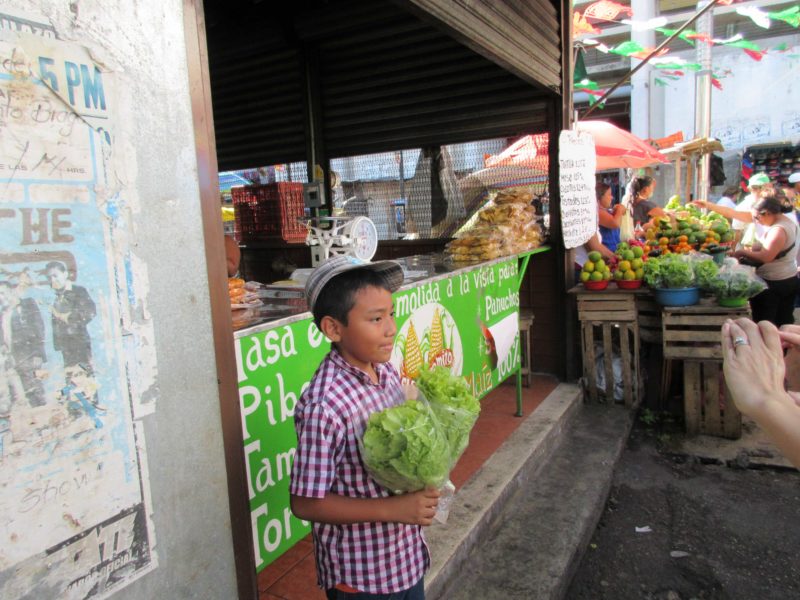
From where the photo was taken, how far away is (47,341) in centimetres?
123

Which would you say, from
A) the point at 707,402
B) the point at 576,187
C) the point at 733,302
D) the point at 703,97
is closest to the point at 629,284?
the point at 733,302

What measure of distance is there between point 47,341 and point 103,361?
0.47 ft

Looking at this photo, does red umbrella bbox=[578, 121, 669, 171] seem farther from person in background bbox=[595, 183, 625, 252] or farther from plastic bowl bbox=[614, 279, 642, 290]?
plastic bowl bbox=[614, 279, 642, 290]

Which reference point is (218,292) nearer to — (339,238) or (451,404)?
(451,404)

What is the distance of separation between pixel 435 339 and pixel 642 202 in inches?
241

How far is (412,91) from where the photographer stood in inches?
219

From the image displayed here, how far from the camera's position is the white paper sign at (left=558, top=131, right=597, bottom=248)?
207 inches

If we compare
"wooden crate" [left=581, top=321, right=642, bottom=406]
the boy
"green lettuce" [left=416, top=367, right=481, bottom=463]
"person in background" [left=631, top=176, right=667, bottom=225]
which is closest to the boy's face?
the boy

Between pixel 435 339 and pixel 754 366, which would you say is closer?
pixel 754 366

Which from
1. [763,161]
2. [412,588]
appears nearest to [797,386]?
[412,588]

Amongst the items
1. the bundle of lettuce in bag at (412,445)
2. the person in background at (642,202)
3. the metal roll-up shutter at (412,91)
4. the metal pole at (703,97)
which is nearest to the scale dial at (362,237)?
the bundle of lettuce in bag at (412,445)

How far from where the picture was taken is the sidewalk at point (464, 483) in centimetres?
253

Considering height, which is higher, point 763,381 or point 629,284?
point 763,381

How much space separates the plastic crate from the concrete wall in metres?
4.80
